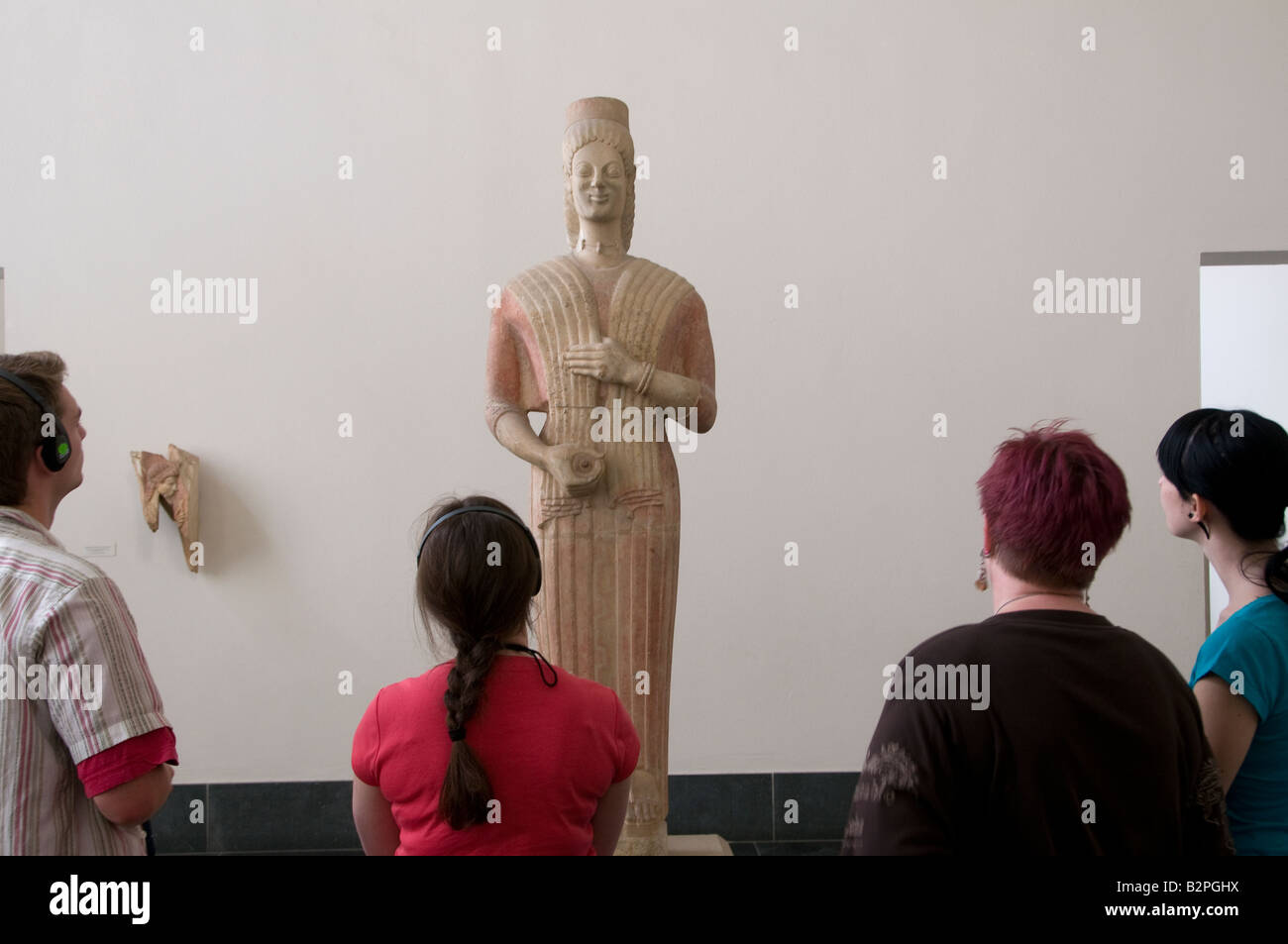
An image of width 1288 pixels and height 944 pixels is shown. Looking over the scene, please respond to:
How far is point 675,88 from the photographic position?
18.8ft

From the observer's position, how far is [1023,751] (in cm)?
167

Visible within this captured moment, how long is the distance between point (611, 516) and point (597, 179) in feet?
3.57

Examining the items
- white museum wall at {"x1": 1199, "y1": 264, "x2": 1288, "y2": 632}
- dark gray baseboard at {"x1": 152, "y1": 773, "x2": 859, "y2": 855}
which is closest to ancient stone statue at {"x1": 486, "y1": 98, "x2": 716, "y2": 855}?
dark gray baseboard at {"x1": 152, "y1": 773, "x2": 859, "y2": 855}

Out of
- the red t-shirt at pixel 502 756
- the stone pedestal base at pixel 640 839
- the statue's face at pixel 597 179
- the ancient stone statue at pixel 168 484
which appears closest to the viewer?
the red t-shirt at pixel 502 756

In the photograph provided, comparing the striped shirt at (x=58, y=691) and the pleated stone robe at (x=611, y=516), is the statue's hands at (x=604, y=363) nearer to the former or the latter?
the pleated stone robe at (x=611, y=516)

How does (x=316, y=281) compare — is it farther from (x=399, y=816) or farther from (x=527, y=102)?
(x=399, y=816)

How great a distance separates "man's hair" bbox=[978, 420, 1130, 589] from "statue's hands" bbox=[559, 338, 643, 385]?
69.5 inches

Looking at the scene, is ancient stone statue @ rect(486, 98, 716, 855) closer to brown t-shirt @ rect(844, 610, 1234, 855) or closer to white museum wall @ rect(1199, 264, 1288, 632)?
brown t-shirt @ rect(844, 610, 1234, 855)

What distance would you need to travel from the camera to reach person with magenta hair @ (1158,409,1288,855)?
208 cm

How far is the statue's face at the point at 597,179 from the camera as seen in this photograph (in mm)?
3568

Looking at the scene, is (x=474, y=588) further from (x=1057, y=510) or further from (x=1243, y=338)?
(x=1243, y=338)

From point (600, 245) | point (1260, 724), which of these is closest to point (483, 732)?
point (1260, 724)

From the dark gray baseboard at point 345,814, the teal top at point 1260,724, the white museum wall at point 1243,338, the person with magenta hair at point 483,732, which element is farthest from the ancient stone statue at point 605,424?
the white museum wall at point 1243,338
